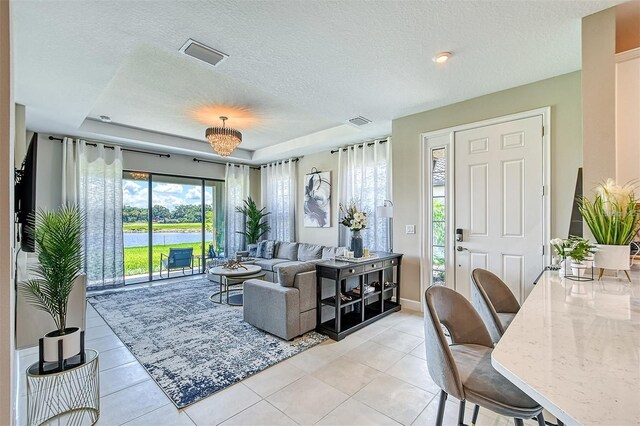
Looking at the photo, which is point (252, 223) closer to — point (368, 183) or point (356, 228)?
point (368, 183)

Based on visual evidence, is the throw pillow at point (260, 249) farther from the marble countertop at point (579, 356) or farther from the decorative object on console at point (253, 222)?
the marble countertop at point (579, 356)

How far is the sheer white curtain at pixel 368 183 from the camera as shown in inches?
199

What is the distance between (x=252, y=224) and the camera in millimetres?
7184

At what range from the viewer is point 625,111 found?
6.86 feet

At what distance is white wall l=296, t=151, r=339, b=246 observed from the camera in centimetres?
605

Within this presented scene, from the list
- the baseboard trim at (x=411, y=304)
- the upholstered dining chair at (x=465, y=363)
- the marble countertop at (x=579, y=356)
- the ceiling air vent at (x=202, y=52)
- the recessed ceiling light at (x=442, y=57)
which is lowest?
the baseboard trim at (x=411, y=304)

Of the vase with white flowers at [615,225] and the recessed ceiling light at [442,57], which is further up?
the recessed ceiling light at [442,57]

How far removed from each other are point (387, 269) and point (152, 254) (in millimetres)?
4923

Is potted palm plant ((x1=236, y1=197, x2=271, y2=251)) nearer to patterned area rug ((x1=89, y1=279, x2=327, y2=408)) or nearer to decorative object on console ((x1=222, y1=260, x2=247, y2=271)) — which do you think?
decorative object on console ((x1=222, y1=260, x2=247, y2=271))

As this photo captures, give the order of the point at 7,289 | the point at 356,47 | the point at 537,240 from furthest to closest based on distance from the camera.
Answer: the point at 537,240 → the point at 356,47 → the point at 7,289

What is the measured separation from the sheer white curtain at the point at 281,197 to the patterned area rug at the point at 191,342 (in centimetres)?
264

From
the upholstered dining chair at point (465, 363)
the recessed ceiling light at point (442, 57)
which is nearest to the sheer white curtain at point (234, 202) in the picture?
the recessed ceiling light at point (442, 57)

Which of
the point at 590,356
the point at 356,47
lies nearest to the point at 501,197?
the point at 356,47

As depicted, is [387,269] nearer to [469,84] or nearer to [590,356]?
[469,84]
